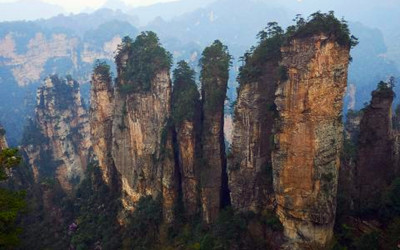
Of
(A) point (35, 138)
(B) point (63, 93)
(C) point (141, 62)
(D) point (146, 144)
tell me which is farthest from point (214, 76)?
(A) point (35, 138)

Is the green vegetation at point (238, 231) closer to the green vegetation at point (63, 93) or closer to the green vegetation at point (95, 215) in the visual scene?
the green vegetation at point (95, 215)

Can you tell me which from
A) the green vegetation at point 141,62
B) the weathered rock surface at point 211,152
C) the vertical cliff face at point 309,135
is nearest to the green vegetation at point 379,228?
the vertical cliff face at point 309,135

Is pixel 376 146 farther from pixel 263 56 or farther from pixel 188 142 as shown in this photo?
pixel 188 142

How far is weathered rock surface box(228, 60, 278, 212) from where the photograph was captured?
2785cm

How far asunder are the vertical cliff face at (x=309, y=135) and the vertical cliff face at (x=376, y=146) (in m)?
5.18

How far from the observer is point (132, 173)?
122ft

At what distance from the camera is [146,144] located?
36.0 m

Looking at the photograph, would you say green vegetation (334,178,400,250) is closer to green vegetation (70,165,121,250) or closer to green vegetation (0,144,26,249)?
green vegetation (0,144,26,249)

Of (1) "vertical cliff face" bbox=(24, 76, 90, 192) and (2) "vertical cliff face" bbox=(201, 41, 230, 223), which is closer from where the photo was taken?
(2) "vertical cliff face" bbox=(201, 41, 230, 223)

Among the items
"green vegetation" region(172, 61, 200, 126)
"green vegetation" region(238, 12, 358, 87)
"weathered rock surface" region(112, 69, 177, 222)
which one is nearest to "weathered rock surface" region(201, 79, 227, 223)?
"green vegetation" region(172, 61, 200, 126)

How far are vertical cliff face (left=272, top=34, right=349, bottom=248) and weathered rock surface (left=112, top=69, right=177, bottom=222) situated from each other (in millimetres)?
10819

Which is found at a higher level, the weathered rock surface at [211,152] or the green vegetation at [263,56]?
the green vegetation at [263,56]

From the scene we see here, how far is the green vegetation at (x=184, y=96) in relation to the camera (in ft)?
105

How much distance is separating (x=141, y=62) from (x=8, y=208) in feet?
64.2
